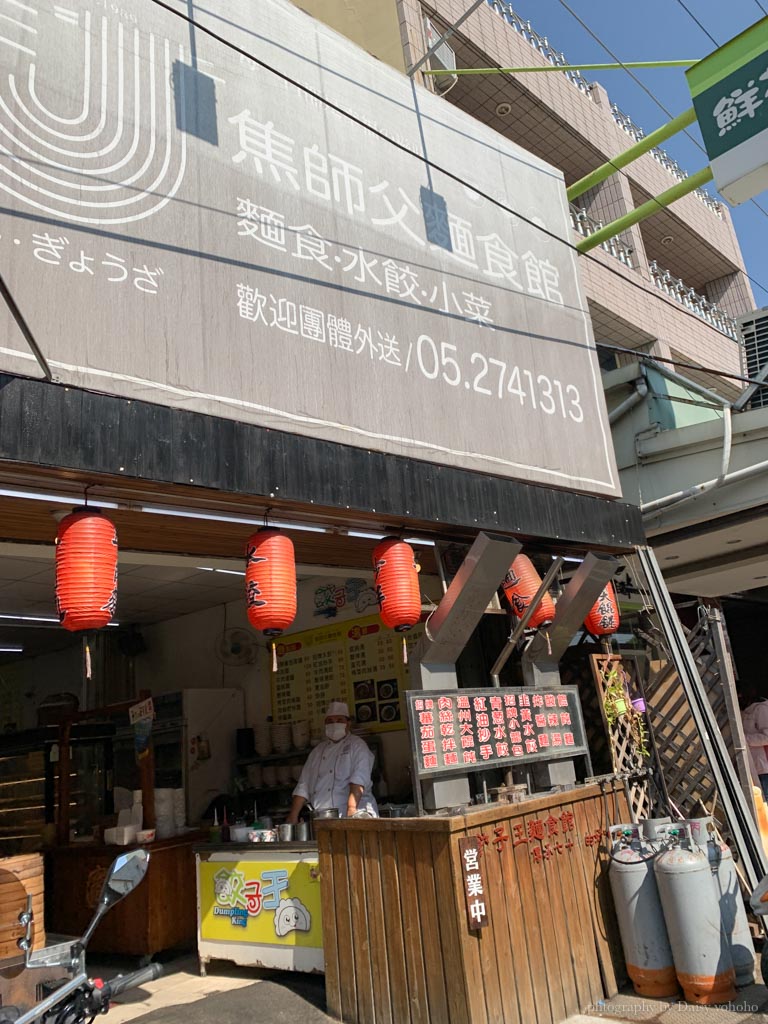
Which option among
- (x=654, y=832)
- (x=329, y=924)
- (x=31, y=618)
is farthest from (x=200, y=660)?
(x=654, y=832)

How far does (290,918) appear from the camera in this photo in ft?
20.4

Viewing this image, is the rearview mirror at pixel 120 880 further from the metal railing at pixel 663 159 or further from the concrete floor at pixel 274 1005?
the metal railing at pixel 663 159

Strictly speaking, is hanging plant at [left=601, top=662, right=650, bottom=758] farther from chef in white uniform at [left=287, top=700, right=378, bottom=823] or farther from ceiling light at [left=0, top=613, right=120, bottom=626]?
ceiling light at [left=0, top=613, right=120, bottom=626]

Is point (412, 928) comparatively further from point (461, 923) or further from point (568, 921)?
point (568, 921)

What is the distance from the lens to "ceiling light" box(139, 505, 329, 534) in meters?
5.45

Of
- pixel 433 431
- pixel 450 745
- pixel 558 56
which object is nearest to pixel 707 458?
pixel 433 431

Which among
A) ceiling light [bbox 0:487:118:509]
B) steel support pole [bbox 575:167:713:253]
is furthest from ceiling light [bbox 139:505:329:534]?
steel support pole [bbox 575:167:713:253]

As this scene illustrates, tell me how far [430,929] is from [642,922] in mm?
1887

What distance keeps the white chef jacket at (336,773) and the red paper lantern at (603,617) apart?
2.77 meters

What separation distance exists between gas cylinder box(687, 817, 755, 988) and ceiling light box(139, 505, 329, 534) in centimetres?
396

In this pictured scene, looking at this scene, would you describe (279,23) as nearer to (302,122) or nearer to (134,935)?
(302,122)

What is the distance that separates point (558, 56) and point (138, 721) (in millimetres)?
16962

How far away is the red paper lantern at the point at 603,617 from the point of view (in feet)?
26.7

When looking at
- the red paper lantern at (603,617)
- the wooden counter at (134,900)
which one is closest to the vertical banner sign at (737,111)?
the red paper lantern at (603,617)
